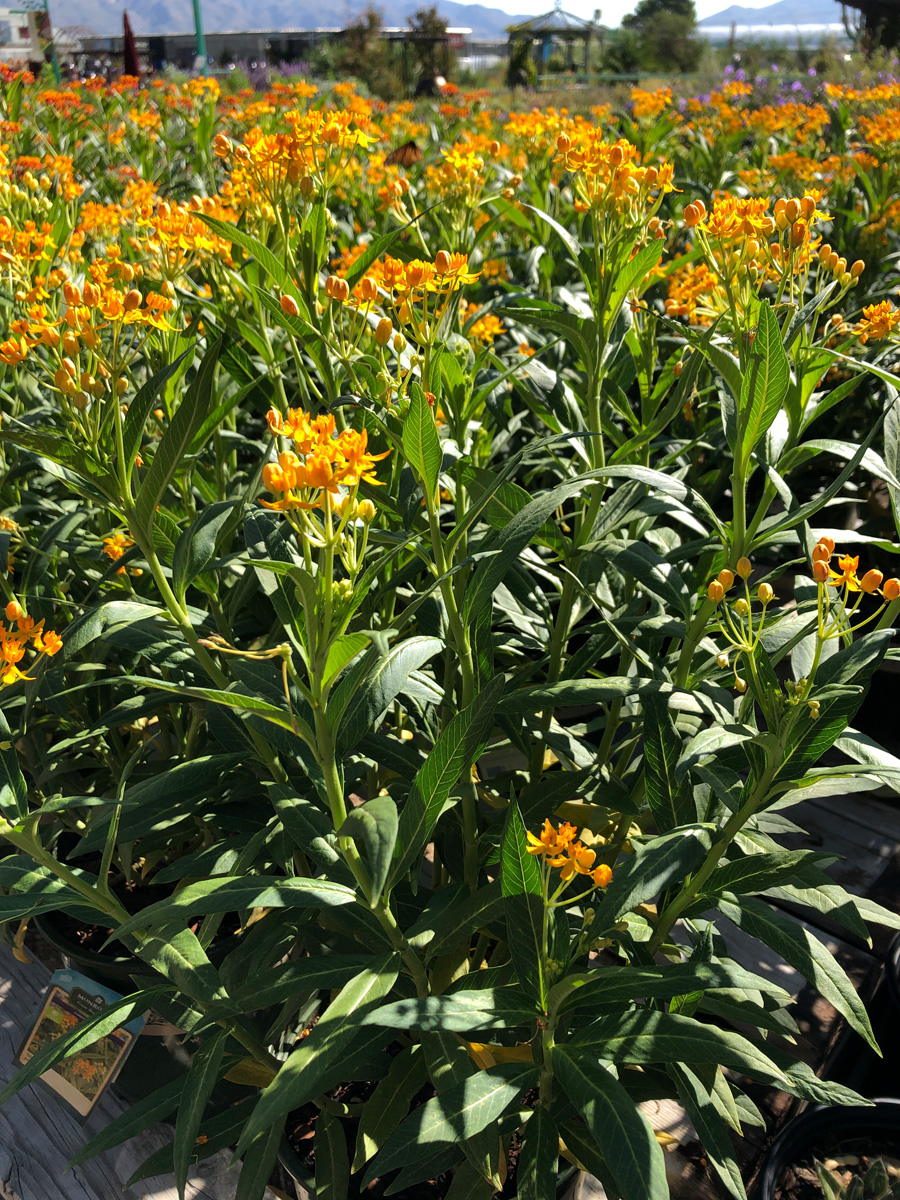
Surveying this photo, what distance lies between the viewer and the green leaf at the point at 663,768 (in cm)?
108

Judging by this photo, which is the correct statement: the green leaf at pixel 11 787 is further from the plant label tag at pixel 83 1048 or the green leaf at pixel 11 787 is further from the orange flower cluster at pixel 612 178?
the orange flower cluster at pixel 612 178

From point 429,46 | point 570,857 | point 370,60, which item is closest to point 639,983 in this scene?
point 570,857

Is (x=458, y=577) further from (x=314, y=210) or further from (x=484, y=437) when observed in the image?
(x=314, y=210)

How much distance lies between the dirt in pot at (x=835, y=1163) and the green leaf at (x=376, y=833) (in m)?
0.95

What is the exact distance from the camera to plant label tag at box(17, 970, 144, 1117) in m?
1.27

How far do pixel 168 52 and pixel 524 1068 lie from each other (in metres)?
34.5

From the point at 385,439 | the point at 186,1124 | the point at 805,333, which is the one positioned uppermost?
the point at 805,333

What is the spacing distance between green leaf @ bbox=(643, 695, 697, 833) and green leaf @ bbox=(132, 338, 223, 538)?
641 mm

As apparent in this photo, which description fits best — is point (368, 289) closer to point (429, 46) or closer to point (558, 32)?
point (429, 46)

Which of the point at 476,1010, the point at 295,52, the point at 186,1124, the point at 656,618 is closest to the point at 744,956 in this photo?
A: the point at 656,618

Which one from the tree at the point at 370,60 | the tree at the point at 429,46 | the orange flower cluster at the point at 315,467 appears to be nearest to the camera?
the orange flower cluster at the point at 315,467

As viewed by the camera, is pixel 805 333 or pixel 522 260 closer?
pixel 805 333

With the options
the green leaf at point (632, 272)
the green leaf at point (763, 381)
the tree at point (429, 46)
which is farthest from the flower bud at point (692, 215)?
the tree at point (429, 46)

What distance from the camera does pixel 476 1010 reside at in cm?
90
